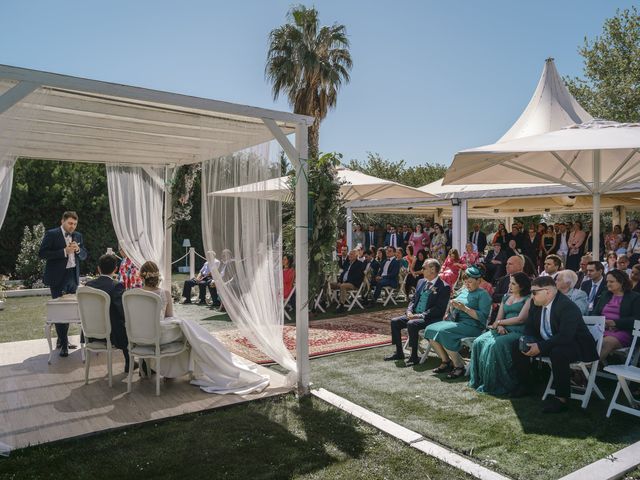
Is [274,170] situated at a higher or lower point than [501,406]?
higher

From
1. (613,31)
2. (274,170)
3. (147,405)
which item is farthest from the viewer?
(613,31)

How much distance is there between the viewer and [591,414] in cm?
451

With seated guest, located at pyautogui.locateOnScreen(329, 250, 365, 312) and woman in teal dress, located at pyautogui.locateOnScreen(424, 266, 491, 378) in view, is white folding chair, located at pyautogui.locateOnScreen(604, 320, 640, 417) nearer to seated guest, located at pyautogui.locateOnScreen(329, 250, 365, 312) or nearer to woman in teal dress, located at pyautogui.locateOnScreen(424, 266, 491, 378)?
woman in teal dress, located at pyautogui.locateOnScreen(424, 266, 491, 378)

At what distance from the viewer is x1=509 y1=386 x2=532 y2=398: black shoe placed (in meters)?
5.01

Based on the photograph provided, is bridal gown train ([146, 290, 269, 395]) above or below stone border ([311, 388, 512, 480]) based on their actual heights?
above

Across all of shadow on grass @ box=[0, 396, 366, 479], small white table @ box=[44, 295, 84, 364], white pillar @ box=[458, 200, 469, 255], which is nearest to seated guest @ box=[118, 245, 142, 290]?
small white table @ box=[44, 295, 84, 364]

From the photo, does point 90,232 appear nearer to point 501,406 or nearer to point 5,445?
point 5,445

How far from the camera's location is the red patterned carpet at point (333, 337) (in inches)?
276

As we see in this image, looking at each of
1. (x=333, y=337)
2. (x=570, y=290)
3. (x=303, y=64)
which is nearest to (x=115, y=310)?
(x=333, y=337)

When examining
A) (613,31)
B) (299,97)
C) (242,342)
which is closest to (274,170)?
(242,342)

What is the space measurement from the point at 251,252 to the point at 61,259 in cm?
313

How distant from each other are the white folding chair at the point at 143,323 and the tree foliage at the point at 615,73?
2130 centimetres

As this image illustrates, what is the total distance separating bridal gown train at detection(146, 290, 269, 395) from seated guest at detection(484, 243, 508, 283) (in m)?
6.84

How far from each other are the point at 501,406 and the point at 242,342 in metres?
4.12
